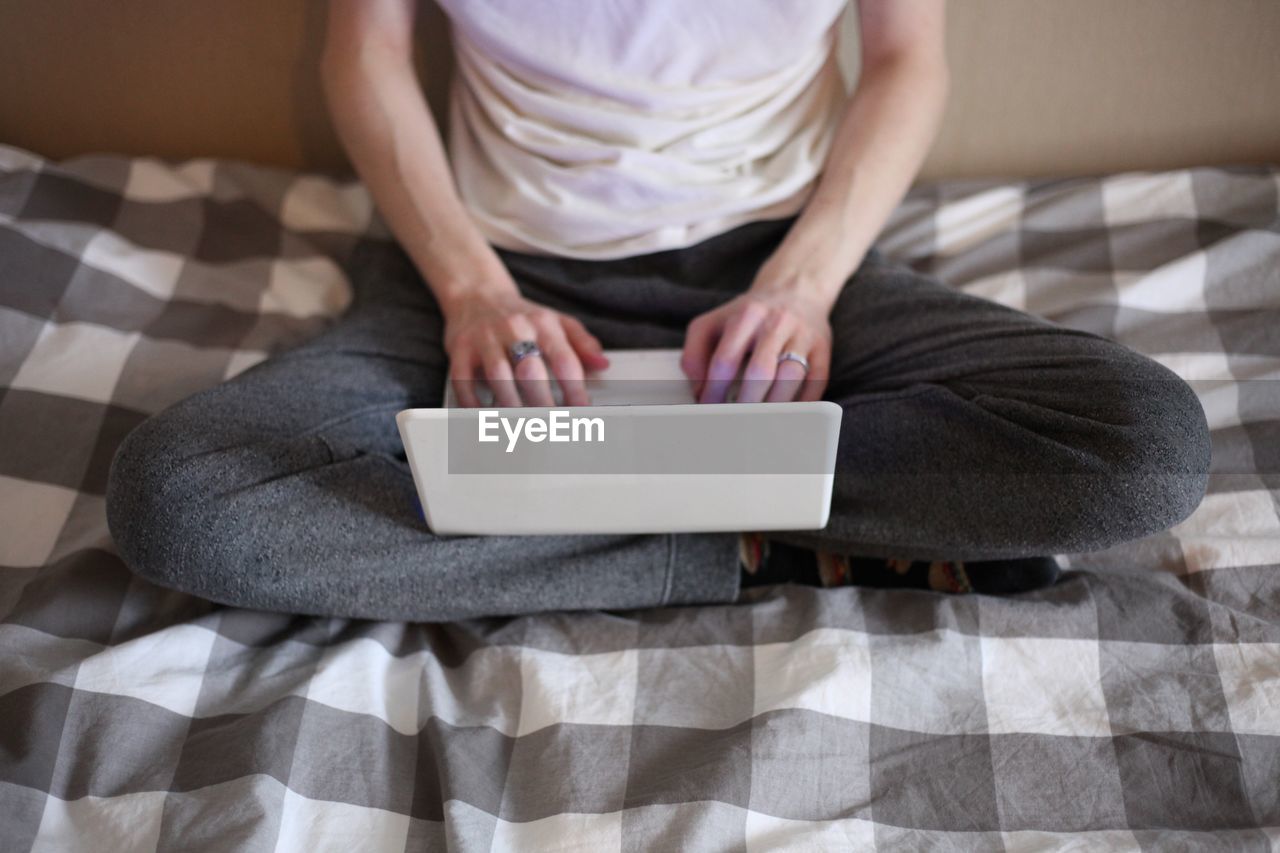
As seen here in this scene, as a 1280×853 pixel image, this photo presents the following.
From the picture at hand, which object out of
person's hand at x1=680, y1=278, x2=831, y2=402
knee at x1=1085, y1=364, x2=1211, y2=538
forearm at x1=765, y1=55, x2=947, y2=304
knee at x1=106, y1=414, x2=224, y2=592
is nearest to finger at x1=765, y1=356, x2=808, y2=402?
person's hand at x1=680, y1=278, x2=831, y2=402

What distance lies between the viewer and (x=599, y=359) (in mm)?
824

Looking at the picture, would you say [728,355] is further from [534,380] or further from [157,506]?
[157,506]

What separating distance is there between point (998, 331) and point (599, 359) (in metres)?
0.31

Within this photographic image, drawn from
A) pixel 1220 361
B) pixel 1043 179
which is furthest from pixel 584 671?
pixel 1043 179

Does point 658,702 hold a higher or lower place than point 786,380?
lower

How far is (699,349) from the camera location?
821 millimetres

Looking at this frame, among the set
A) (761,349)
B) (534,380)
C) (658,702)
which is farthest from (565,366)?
(658,702)

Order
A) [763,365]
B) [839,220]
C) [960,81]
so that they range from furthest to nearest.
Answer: [960,81], [839,220], [763,365]

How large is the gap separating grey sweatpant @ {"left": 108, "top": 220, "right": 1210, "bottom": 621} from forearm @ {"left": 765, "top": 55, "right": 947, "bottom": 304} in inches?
2.9

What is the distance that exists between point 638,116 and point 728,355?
0.90 ft

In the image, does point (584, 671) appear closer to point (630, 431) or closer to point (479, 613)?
point (479, 613)

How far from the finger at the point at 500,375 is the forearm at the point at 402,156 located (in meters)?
0.12

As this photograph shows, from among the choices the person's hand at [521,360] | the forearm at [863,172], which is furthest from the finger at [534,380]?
the forearm at [863,172]

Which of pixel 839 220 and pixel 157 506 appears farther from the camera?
pixel 839 220
